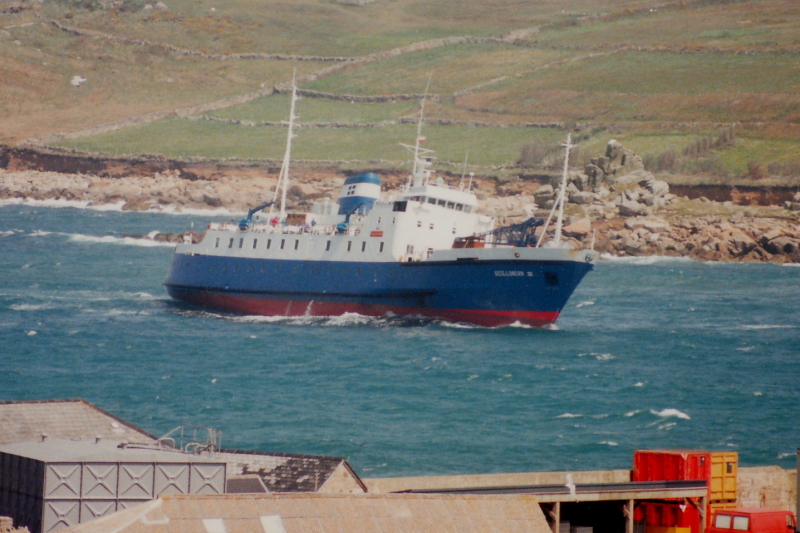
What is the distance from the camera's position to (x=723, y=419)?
3744 cm

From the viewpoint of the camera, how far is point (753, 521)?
22.5 meters

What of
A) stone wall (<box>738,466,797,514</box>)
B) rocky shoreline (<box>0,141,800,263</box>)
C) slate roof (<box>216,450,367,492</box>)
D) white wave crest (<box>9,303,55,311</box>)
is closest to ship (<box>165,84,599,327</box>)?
white wave crest (<box>9,303,55,311</box>)

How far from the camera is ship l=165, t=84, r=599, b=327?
48062 millimetres

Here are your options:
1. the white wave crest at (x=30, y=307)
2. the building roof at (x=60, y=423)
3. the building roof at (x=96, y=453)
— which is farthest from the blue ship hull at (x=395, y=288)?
the building roof at (x=96, y=453)

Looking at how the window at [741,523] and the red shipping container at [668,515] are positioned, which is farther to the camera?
the red shipping container at [668,515]

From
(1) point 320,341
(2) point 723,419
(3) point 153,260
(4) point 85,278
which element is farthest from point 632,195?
(2) point 723,419

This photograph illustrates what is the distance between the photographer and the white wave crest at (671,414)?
37.6m

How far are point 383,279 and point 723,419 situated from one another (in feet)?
55.4

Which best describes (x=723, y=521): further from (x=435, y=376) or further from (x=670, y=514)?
(x=435, y=376)

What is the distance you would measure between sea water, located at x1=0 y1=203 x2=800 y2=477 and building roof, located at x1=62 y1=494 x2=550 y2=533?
11.0m

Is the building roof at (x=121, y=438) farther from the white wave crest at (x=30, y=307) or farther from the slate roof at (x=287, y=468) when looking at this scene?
the white wave crest at (x=30, y=307)

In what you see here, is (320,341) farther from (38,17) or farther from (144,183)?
(38,17)

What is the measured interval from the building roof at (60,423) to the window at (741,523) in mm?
10206

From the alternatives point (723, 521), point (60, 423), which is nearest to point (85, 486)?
point (60, 423)
